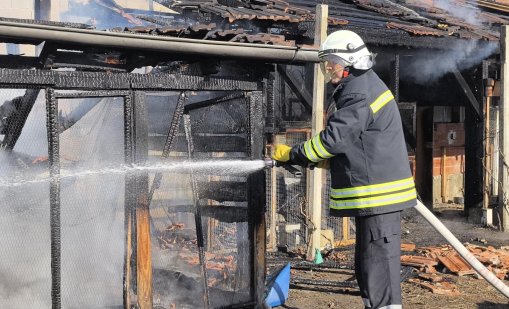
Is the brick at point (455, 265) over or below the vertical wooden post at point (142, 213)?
below

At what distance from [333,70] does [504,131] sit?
728 centimetres

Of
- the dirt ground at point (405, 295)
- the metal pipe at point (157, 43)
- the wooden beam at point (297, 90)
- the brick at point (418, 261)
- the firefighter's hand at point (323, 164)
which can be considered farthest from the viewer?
the wooden beam at point (297, 90)

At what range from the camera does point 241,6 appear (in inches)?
390

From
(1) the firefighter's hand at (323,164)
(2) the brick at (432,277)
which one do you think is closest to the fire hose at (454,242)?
(1) the firefighter's hand at (323,164)

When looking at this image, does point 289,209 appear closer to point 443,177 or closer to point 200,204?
point 200,204

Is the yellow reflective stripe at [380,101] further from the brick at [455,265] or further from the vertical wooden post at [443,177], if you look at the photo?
the vertical wooden post at [443,177]

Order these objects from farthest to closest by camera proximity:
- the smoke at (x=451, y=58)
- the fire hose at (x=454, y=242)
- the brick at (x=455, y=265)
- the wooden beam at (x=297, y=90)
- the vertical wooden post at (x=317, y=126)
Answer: the smoke at (x=451, y=58) < the wooden beam at (x=297, y=90) < the vertical wooden post at (x=317, y=126) < the brick at (x=455, y=265) < the fire hose at (x=454, y=242)

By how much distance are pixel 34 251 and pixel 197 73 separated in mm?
1717

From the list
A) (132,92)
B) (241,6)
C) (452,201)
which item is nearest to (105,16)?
(241,6)

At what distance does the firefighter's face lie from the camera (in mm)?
4887

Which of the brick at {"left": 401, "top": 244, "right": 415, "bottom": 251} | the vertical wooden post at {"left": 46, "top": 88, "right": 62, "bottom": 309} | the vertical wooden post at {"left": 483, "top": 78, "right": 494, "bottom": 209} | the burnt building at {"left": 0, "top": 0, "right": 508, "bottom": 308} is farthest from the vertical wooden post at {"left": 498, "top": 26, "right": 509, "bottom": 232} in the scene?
the vertical wooden post at {"left": 46, "top": 88, "right": 62, "bottom": 309}

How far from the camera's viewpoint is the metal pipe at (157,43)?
388cm

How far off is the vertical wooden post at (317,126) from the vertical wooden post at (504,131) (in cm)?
406

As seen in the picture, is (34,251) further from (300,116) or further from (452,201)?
(452,201)
